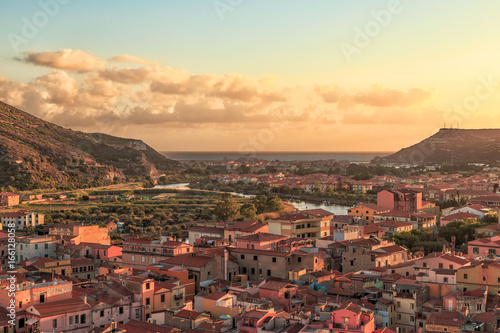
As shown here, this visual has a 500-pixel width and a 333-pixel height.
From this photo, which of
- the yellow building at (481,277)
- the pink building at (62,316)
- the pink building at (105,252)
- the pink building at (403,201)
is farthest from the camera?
the pink building at (403,201)

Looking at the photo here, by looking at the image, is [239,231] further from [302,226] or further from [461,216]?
[461,216]

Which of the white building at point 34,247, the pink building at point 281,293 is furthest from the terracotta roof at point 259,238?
the white building at point 34,247

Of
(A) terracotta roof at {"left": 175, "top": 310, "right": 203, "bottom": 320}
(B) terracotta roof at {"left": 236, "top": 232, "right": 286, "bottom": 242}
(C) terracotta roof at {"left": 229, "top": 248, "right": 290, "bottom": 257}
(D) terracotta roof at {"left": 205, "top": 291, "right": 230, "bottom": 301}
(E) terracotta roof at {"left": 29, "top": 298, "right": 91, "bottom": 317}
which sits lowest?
(A) terracotta roof at {"left": 175, "top": 310, "right": 203, "bottom": 320}

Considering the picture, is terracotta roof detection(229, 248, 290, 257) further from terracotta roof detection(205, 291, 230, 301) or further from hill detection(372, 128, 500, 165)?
hill detection(372, 128, 500, 165)

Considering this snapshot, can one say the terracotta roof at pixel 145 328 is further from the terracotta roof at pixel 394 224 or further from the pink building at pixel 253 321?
the terracotta roof at pixel 394 224

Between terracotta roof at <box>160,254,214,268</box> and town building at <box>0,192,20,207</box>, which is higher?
terracotta roof at <box>160,254,214,268</box>

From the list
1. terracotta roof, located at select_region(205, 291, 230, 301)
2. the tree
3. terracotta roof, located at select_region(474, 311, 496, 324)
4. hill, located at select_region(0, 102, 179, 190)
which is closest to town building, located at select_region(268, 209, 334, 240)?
the tree
